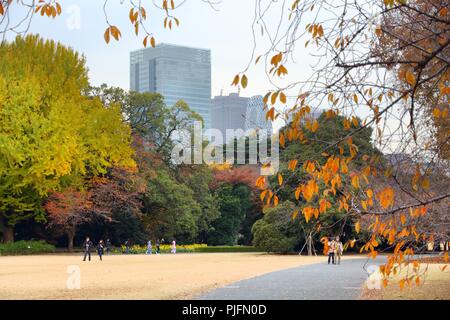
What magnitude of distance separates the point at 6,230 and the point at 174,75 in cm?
12471

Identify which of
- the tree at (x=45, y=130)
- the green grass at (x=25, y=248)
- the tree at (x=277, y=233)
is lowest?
the green grass at (x=25, y=248)

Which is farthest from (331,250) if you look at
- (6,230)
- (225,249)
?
(6,230)

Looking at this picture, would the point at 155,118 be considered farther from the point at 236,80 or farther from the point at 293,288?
the point at 236,80

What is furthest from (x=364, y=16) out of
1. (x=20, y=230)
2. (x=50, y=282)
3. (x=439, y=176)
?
(x=20, y=230)

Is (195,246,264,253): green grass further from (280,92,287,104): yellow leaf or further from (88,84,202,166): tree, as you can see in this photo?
(280,92,287,104): yellow leaf

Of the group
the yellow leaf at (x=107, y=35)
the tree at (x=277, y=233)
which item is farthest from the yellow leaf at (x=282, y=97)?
the tree at (x=277, y=233)

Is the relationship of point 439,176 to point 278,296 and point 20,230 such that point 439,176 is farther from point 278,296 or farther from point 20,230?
point 20,230

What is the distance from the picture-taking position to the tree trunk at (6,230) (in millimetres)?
45531

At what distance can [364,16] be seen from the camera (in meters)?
6.66

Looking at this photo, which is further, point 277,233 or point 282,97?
point 277,233

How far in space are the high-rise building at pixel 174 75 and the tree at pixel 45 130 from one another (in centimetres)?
11258

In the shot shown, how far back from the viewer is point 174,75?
16825 cm

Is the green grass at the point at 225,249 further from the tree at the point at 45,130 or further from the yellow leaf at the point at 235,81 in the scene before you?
the yellow leaf at the point at 235,81
